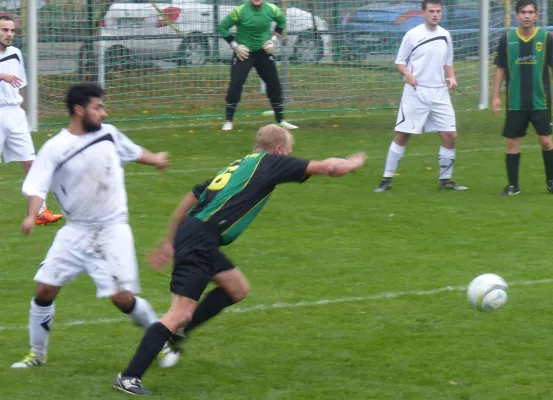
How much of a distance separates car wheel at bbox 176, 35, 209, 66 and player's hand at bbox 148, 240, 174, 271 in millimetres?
12279

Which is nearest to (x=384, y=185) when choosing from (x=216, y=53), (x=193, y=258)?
(x=193, y=258)

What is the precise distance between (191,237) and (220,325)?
1.47 metres

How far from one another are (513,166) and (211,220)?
662 cm

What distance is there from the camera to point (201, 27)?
18.3 meters

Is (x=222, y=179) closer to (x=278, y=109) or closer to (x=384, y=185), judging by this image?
(x=384, y=185)

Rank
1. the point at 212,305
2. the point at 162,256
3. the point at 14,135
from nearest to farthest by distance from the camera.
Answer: the point at 162,256 < the point at 212,305 < the point at 14,135

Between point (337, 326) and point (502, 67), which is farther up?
point (502, 67)

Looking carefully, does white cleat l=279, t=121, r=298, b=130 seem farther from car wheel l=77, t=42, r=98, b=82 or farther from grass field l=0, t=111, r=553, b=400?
car wheel l=77, t=42, r=98, b=82

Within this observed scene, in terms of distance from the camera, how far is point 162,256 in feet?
20.5

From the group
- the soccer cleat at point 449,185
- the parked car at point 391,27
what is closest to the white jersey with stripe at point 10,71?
the soccer cleat at point 449,185

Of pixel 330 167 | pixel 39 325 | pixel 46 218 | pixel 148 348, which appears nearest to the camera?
pixel 148 348

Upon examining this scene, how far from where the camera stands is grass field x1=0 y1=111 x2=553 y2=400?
6.26 metres

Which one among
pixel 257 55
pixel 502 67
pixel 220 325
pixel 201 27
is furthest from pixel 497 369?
pixel 201 27

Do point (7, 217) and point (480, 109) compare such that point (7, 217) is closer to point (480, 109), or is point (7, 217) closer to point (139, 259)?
point (139, 259)
